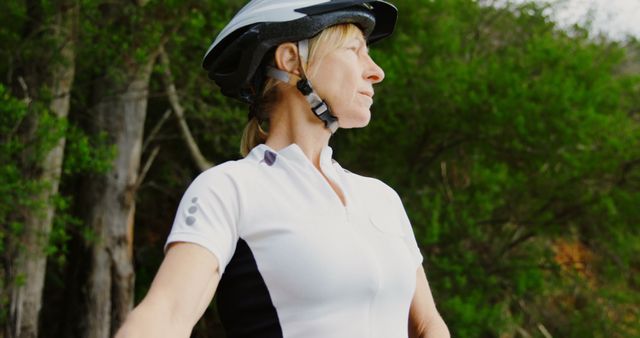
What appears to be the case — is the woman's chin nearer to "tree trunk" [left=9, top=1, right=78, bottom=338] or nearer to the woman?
the woman

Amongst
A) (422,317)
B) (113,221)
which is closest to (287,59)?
(422,317)

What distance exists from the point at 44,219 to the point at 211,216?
756 centimetres

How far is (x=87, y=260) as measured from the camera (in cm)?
1055

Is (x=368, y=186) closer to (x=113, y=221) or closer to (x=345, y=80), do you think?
(x=345, y=80)

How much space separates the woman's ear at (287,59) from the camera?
1.85 meters

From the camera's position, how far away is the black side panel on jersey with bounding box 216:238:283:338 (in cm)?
160

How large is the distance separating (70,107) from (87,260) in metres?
1.78

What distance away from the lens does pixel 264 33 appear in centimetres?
183

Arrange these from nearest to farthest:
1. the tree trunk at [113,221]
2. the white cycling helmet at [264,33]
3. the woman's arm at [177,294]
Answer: the woman's arm at [177,294] → the white cycling helmet at [264,33] → the tree trunk at [113,221]

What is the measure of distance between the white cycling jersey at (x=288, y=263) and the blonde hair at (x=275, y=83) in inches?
8.7

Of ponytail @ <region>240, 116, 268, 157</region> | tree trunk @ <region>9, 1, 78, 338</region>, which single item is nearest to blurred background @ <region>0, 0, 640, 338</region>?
tree trunk @ <region>9, 1, 78, 338</region>

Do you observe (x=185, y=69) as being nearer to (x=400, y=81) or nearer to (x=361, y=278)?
(x=400, y=81)

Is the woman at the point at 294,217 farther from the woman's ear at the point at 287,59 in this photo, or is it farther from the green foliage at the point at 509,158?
the green foliage at the point at 509,158

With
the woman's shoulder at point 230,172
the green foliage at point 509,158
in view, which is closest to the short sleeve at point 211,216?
the woman's shoulder at point 230,172
